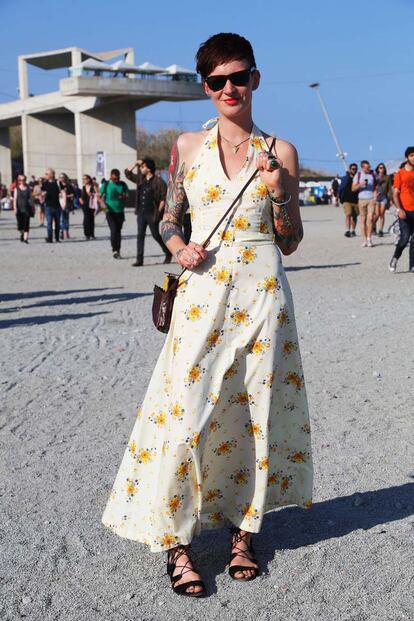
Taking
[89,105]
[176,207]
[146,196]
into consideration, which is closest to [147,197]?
[146,196]

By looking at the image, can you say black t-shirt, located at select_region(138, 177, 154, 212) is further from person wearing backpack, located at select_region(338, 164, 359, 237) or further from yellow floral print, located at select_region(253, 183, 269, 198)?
yellow floral print, located at select_region(253, 183, 269, 198)

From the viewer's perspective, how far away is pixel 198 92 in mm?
75375

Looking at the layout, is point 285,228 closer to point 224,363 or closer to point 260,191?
point 260,191

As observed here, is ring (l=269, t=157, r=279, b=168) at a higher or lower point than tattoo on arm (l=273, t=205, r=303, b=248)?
higher

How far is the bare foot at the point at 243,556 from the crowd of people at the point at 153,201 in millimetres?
8172

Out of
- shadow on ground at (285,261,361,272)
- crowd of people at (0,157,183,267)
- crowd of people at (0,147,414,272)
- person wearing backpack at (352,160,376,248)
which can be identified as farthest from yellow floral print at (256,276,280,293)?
person wearing backpack at (352,160,376,248)

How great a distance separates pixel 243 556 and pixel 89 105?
7310 centimetres

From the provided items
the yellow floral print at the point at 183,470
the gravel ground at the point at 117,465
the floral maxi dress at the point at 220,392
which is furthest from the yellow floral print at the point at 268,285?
the gravel ground at the point at 117,465

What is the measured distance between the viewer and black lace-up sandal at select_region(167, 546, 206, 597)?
4066mm

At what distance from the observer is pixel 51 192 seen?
27.5 m

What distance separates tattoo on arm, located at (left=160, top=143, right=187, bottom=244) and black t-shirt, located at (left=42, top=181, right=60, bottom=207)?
2340 cm

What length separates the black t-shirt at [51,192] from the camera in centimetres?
2739

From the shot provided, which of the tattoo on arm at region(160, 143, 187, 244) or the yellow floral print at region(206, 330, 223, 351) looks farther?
the tattoo on arm at region(160, 143, 187, 244)

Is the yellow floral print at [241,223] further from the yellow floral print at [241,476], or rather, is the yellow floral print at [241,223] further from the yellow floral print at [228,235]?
the yellow floral print at [241,476]
